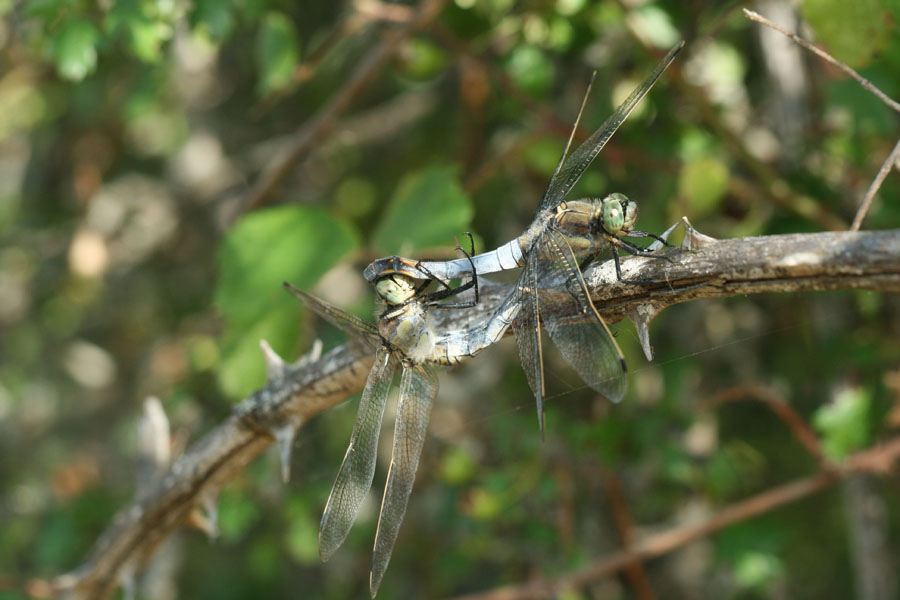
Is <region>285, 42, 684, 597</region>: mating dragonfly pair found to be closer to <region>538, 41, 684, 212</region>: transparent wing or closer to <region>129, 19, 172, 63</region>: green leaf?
<region>538, 41, 684, 212</region>: transparent wing

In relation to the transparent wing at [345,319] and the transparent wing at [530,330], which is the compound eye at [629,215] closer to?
the transparent wing at [530,330]

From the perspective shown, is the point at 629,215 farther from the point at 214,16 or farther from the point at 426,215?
the point at 214,16

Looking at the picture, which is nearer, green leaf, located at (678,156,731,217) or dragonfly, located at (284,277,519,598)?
dragonfly, located at (284,277,519,598)

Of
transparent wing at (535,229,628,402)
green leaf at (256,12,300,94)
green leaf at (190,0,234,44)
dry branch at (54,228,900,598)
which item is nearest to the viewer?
dry branch at (54,228,900,598)

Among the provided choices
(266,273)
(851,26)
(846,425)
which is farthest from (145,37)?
(846,425)

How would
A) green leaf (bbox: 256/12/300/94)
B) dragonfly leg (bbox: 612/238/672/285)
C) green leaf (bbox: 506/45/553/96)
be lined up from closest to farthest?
dragonfly leg (bbox: 612/238/672/285) → green leaf (bbox: 256/12/300/94) → green leaf (bbox: 506/45/553/96)

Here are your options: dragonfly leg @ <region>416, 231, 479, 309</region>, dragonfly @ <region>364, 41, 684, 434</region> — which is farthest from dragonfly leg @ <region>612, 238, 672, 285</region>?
dragonfly leg @ <region>416, 231, 479, 309</region>
